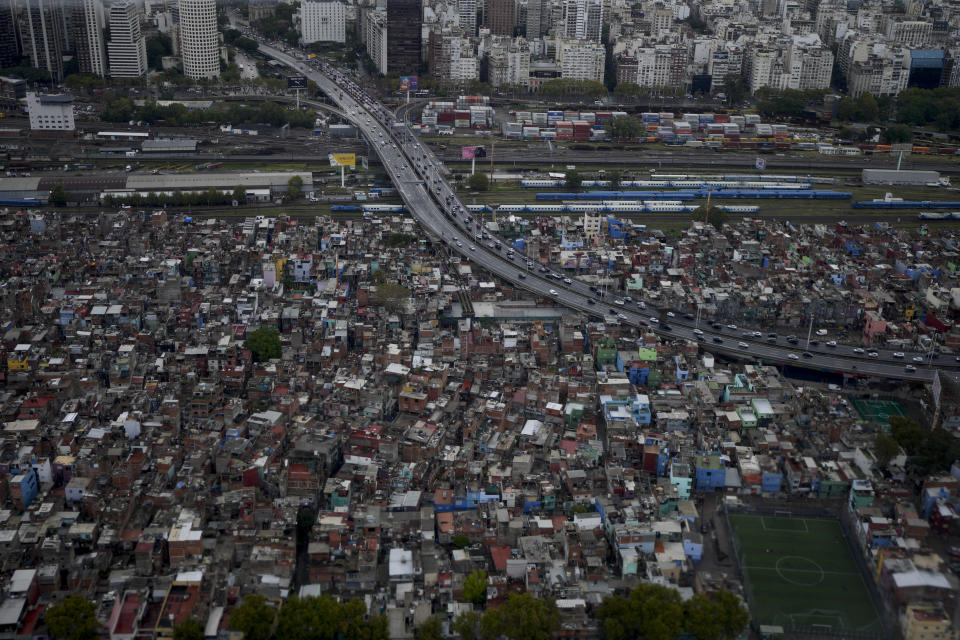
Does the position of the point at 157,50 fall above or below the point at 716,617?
above

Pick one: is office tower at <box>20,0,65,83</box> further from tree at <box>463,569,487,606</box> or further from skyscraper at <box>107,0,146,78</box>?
tree at <box>463,569,487,606</box>

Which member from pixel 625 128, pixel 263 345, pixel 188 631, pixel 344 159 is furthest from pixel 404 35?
pixel 188 631

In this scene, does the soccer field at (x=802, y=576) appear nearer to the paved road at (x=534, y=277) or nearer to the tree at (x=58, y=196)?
the paved road at (x=534, y=277)

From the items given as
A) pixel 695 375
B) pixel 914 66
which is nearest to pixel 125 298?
pixel 695 375

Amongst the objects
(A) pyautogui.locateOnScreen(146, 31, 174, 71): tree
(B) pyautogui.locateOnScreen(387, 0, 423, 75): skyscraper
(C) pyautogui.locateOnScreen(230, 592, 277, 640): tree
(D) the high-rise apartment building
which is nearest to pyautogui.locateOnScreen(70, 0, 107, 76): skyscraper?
(A) pyautogui.locateOnScreen(146, 31, 174, 71): tree

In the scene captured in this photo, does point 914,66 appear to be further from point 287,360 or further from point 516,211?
point 287,360

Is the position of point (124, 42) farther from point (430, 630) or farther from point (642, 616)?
point (642, 616)
